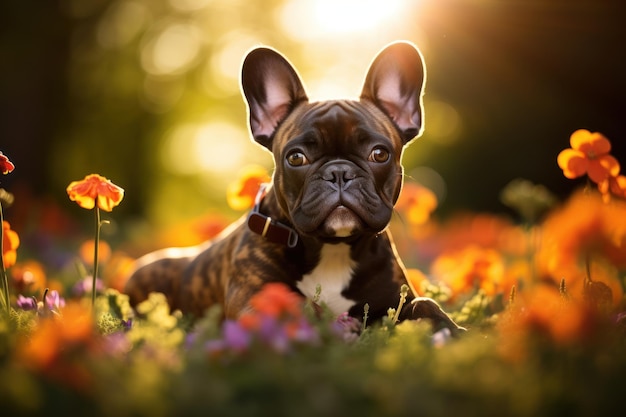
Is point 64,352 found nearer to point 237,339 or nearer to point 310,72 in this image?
point 237,339

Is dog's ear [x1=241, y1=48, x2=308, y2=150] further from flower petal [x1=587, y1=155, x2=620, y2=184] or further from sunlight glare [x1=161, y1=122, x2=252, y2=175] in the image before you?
sunlight glare [x1=161, y1=122, x2=252, y2=175]

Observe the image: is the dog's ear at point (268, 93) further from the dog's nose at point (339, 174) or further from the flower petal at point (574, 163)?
the flower petal at point (574, 163)

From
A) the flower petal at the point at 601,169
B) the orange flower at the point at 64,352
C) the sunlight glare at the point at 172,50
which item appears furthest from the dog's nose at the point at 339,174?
the sunlight glare at the point at 172,50

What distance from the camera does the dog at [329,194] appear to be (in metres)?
3.76

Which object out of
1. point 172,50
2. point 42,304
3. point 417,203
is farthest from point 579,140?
point 172,50

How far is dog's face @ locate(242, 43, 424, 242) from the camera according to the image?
→ 3.74 meters

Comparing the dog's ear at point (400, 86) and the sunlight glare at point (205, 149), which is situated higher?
the dog's ear at point (400, 86)

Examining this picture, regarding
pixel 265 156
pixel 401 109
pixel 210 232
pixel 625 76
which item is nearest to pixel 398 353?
pixel 401 109

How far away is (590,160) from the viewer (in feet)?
12.3

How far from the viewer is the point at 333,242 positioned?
3998mm

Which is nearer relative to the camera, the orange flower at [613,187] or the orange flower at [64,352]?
the orange flower at [64,352]

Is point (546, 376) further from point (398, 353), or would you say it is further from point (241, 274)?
point (241, 274)

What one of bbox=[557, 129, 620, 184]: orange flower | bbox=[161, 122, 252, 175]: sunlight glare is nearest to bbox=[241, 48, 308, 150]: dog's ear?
bbox=[557, 129, 620, 184]: orange flower

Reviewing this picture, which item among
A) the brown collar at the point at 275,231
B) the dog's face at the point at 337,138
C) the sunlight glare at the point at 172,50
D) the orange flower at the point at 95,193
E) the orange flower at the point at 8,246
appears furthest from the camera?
the sunlight glare at the point at 172,50
